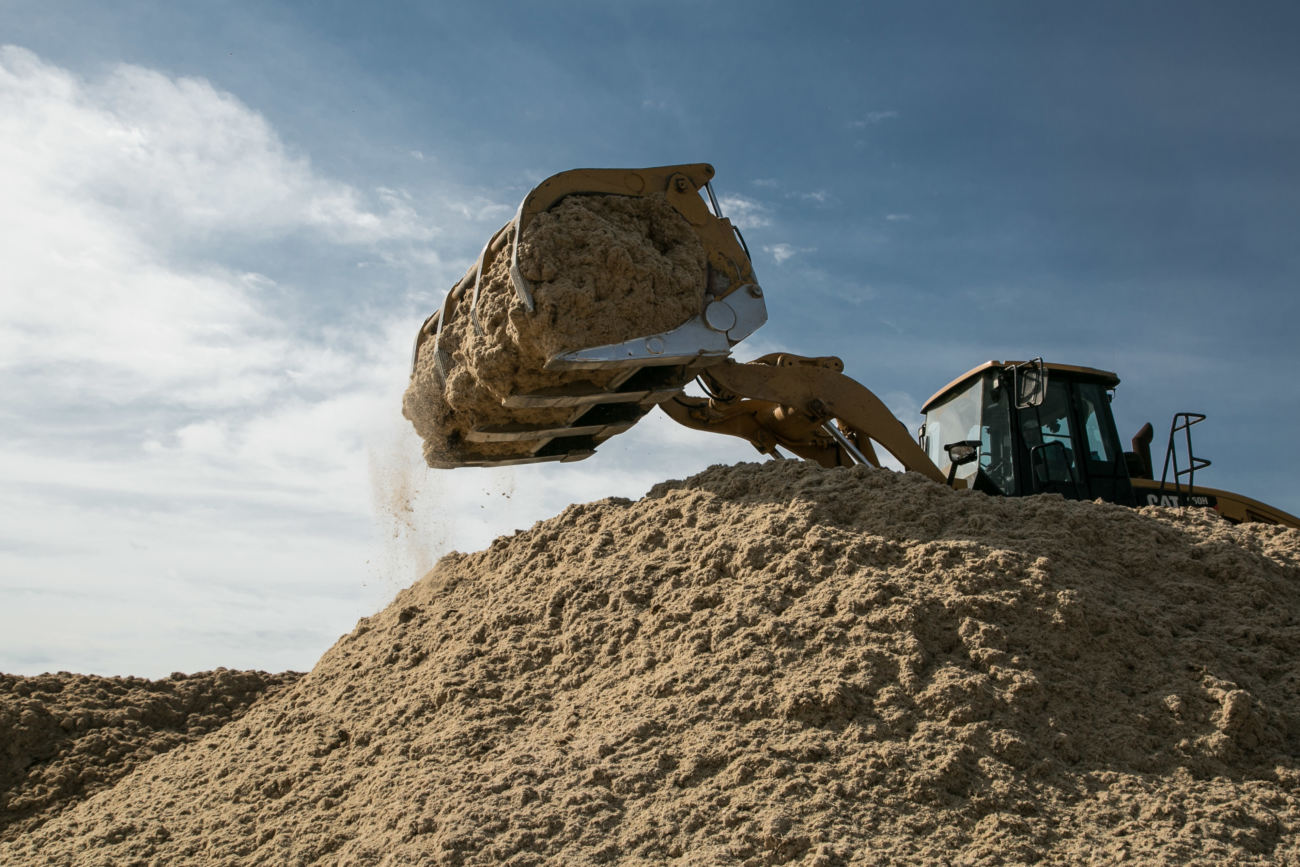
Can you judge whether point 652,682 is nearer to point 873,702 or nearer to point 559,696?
point 559,696

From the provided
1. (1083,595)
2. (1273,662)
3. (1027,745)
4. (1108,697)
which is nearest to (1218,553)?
(1273,662)

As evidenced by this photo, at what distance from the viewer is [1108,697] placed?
4637 mm

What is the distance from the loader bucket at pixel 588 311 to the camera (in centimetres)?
589

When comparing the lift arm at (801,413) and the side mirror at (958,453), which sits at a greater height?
the lift arm at (801,413)

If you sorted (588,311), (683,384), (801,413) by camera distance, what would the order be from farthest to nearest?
(801,413) < (683,384) < (588,311)

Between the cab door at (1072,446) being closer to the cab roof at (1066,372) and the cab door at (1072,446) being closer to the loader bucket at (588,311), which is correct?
the cab roof at (1066,372)

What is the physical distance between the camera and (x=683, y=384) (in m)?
6.45

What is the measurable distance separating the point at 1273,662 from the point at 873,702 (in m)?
2.00

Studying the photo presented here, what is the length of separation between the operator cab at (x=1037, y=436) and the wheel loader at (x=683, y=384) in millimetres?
12

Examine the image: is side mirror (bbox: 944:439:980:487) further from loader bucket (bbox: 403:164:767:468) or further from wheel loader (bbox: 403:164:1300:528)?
loader bucket (bbox: 403:164:767:468)

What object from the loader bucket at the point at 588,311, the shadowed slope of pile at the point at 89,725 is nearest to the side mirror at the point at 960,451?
the loader bucket at the point at 588,311

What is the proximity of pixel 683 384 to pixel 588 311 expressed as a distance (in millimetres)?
877

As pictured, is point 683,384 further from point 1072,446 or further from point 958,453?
point 1072,446

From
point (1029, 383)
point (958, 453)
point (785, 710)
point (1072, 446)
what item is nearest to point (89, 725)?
point (785, 710)
